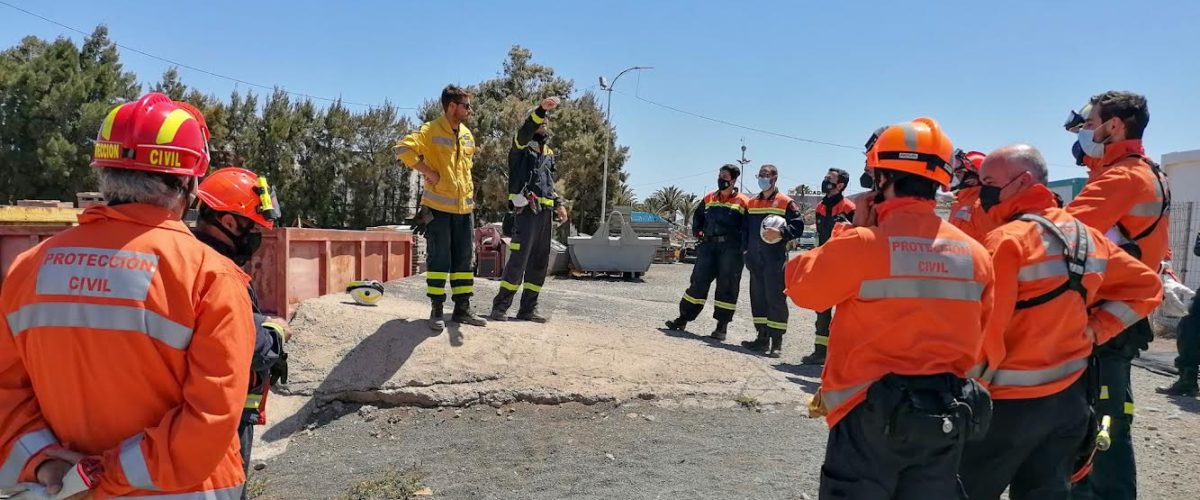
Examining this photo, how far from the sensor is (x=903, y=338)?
2500 millimetres

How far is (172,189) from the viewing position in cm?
201

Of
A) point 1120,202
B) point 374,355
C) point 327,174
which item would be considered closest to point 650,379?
A: point 374,355

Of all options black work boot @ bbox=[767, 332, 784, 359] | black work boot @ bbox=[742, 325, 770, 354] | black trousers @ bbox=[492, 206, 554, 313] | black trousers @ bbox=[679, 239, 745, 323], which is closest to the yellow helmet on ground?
black trousers @ bbox=[492, 206, 554, 313]

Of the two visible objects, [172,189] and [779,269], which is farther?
[779,269]

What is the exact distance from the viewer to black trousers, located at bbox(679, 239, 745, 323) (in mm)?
8422

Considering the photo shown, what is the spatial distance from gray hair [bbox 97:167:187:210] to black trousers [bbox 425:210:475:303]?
13.1 ft

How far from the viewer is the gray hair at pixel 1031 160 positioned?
309 cm

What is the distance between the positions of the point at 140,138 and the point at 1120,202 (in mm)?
4204

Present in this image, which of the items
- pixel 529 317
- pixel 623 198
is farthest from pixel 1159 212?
pixel 623 198

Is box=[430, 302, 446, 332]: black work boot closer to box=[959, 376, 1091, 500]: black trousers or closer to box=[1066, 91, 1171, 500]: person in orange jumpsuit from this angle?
box=[959, 376, 1091, 500]: black trousers

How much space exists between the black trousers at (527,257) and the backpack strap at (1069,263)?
458 centimetres

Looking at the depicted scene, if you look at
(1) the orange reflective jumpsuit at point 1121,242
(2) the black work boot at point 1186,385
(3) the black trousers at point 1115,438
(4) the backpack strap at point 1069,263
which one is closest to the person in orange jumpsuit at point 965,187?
(1) the orange reflective jumpsuit at point 1121,242

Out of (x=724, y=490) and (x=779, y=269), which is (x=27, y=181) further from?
(x=724, y=490)

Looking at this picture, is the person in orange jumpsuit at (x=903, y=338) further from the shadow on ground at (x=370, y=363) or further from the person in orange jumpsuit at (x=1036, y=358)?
the shadow on ground at (x=370, y=363)
